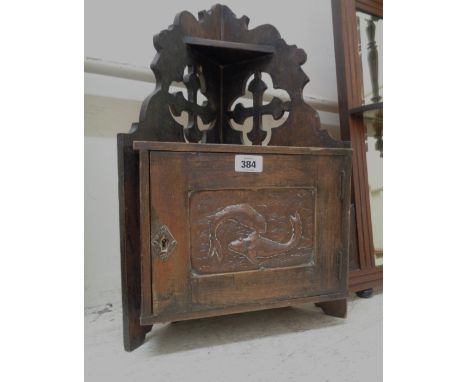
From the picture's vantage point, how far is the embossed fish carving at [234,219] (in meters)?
0.80

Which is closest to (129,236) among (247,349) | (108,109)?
(247,349)

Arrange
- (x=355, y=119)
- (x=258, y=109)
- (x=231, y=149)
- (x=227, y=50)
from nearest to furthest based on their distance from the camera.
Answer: (x=231, y=149)
(x=227, y=50)
(x=258, y=109)
(x=355, y=119)

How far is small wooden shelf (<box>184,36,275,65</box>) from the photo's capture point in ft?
2.93

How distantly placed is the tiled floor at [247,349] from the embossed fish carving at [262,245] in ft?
0.67

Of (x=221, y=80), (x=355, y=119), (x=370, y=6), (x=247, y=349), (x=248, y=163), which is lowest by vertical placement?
(x=247, y=349)

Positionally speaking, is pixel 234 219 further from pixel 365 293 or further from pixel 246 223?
pixel 365 293

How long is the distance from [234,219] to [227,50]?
45cm

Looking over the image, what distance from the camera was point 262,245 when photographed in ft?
2.74

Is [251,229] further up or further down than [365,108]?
further down

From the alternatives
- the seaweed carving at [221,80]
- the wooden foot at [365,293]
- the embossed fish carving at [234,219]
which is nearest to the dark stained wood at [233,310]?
the embossed fish carving at [234,219]

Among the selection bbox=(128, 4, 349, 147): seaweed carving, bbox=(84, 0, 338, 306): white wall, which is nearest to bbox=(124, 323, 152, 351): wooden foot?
bbox=(84, 0, 338, 306): white wall

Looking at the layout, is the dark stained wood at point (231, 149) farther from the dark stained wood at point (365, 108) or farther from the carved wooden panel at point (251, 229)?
the dark stained wood at point (365, 108)

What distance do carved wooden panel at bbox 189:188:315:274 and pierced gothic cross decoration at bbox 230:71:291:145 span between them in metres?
0.27

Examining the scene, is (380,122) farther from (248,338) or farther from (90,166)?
(90,166)
